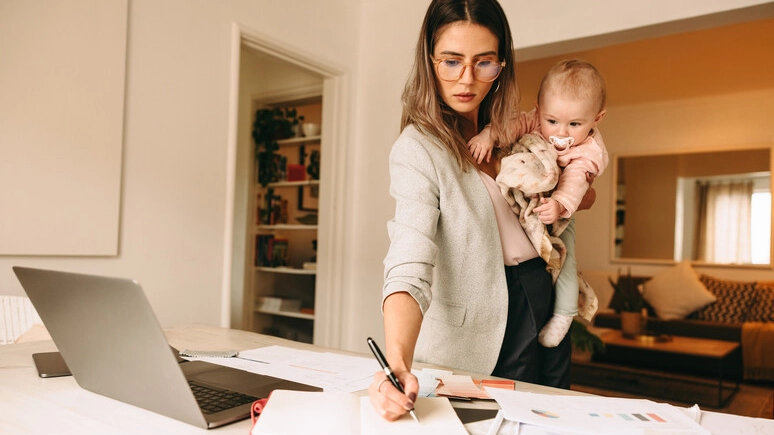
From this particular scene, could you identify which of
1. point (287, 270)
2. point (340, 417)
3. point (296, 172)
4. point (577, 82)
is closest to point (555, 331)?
point (577, 82)

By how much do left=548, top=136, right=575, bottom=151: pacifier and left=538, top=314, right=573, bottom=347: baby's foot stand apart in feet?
1.33

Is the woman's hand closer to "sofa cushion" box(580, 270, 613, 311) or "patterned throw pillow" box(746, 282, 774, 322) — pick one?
"patterned throw pillow" box(746, 282, 774, 322)

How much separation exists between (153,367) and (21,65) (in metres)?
1.84

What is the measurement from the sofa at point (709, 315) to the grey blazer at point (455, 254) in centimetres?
399

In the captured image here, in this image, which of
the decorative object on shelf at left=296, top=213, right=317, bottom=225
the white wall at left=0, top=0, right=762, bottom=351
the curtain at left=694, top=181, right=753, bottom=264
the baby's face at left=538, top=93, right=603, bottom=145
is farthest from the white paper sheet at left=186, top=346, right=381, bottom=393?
the curtain at left=694, top=181, right=753, bottom=264

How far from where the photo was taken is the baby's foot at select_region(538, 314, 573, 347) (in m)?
1.33

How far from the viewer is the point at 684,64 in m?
5.30

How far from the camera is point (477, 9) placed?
119 centimetres

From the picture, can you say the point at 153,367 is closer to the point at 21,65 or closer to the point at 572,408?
the point at 572,408

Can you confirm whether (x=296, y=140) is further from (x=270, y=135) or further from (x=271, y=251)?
(x=271, y=251)

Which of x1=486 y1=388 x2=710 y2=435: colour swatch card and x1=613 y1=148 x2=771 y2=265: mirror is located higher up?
x1=613 y1=148 x2=771 y2=265: mirror

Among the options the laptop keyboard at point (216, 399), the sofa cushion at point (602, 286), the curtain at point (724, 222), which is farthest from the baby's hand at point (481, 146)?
the curtain at point (724, 222)

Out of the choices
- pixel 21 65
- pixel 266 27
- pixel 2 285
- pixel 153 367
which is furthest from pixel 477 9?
pixel 266 27

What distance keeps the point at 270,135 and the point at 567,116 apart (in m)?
3.72
